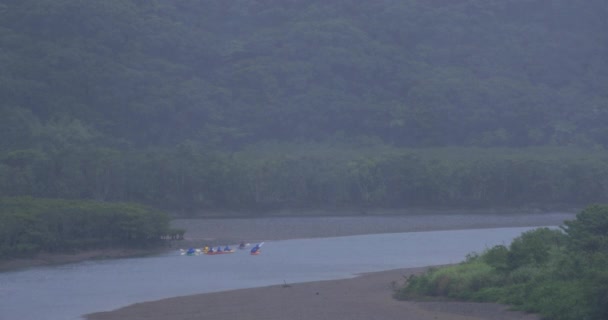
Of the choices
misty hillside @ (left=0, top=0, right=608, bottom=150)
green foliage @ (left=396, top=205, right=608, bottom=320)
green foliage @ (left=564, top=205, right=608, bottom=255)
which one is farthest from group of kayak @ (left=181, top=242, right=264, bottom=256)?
misty hillside @ (left=0, top=0, right=608, bottom=150)

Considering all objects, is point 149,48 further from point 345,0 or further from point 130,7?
point 345,0

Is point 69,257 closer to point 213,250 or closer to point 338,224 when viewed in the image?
point 213,250

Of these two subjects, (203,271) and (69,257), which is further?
(69,257)

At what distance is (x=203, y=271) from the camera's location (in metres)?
43.6

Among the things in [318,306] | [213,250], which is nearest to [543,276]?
[318,306]

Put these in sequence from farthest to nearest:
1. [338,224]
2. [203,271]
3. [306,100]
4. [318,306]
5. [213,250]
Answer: [306,100] < [338,224] < [213,250] < [203,271] < [318,306]

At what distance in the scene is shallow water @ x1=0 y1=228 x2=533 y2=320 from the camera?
116ft

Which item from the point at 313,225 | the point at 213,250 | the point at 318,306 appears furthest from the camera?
the point at 313,225

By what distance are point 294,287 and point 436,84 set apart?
7739 cm

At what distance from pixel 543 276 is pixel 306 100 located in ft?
266

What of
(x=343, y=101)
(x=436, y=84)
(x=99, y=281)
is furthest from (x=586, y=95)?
(x=99, y=281)

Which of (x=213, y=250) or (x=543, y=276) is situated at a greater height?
(x=213, y=250)

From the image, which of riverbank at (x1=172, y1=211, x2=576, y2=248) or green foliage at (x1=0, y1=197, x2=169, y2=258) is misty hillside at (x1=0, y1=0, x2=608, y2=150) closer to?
riverbank at (x1=172, y1=211, x2=576, y2=248)

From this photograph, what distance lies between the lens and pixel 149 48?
114688mm
